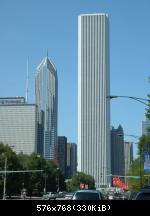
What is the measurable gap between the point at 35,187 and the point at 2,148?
77.5 ft

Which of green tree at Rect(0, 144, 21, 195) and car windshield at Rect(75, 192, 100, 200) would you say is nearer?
car windshield at Rect(75, 192, 100, 200)

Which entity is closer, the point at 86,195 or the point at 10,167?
the point at 86,195

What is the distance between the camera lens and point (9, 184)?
12850cm

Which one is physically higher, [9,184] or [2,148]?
[2,148]

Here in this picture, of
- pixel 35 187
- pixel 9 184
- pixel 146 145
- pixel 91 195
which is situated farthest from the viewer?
pixel 35 187

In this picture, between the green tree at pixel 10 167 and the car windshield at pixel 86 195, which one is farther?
the green tree at pixel 10 167

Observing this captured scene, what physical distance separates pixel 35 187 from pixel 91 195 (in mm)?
127948

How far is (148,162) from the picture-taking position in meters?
58.8
